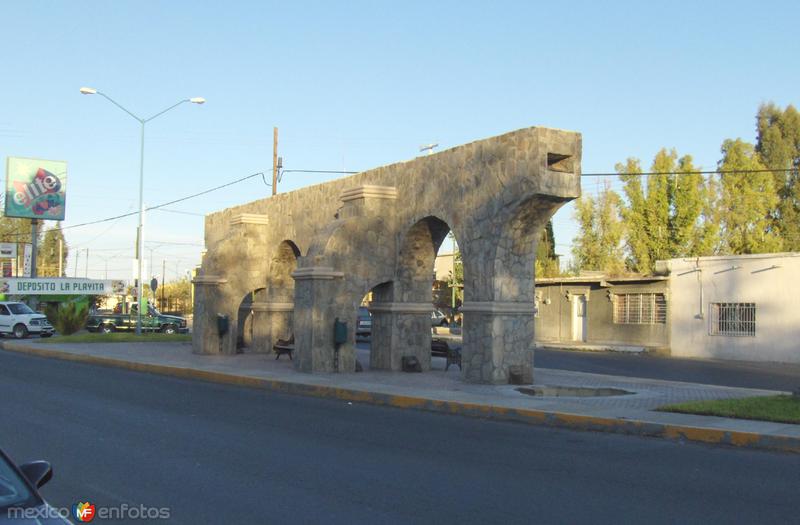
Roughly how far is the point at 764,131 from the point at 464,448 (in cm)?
5354

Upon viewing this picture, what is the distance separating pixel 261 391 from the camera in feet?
58.0

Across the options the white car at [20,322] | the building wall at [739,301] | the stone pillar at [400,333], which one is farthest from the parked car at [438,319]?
the stone pillar at [400,333]

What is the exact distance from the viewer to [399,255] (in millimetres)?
21109

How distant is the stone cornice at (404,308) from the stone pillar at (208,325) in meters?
6.94

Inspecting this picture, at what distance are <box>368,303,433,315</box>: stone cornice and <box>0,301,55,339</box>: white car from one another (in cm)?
2551

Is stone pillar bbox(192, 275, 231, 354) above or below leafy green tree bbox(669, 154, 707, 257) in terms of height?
below

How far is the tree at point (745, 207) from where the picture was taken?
46.6m

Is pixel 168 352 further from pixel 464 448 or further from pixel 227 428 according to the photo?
pixel 464 448

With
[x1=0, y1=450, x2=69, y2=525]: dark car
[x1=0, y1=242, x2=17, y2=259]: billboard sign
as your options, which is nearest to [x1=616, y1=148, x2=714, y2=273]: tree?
[x1=0, y1=242, x2=17, y2=259]: billboard sign

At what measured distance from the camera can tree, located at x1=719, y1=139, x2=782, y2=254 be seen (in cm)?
4656

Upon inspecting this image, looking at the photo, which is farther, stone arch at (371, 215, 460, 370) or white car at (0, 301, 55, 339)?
white car at (0, 301, 55, 339)

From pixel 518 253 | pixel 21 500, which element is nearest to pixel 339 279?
pixel 518 253

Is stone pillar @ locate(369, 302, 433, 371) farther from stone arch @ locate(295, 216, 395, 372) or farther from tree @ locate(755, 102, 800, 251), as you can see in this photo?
tree @ locate(755, 102, 800, 251)

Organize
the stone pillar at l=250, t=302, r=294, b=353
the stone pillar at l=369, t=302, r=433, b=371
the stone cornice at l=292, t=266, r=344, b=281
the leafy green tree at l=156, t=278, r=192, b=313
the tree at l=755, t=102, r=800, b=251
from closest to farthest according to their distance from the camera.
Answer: the stone cornice at l=292, t=266, r=344, b=281 → the stone pillar at l=369, t=302, r=433, b=371 → the stone pillar at l=250, t=302, r=294, b=353 → the tree at l=755, t=102, r=800, b=251 → the leafy green tree at l=156, t=278, r=192, b=313
